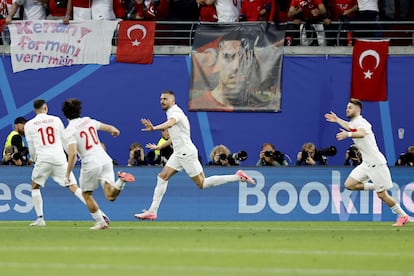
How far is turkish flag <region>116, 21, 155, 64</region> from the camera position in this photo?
28328 mm

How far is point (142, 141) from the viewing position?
95.6 feet

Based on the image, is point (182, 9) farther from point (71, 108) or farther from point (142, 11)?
point (71, 108)

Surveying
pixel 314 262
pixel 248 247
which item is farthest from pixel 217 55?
pixel 314 262

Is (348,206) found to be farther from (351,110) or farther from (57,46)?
(57,46)

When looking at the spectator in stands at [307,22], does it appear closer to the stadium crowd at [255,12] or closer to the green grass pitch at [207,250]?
the stadium crowd at [255,12]

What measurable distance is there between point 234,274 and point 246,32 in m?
16.1

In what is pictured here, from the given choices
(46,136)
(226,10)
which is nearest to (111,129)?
(46,136)

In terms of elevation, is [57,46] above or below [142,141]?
above

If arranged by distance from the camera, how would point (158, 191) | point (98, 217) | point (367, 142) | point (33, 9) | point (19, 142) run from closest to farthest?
point (98, 217)
point (367, 142)
point (158, 191)
point (19, 142)
point (33, 9)

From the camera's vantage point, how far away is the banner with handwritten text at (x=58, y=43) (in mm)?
28375

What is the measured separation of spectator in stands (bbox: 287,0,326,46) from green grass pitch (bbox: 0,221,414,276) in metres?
7.16

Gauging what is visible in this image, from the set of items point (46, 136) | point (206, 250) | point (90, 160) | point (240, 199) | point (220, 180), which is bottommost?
point (240, 199)

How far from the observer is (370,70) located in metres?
27.9

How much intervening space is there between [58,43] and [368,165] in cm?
888
